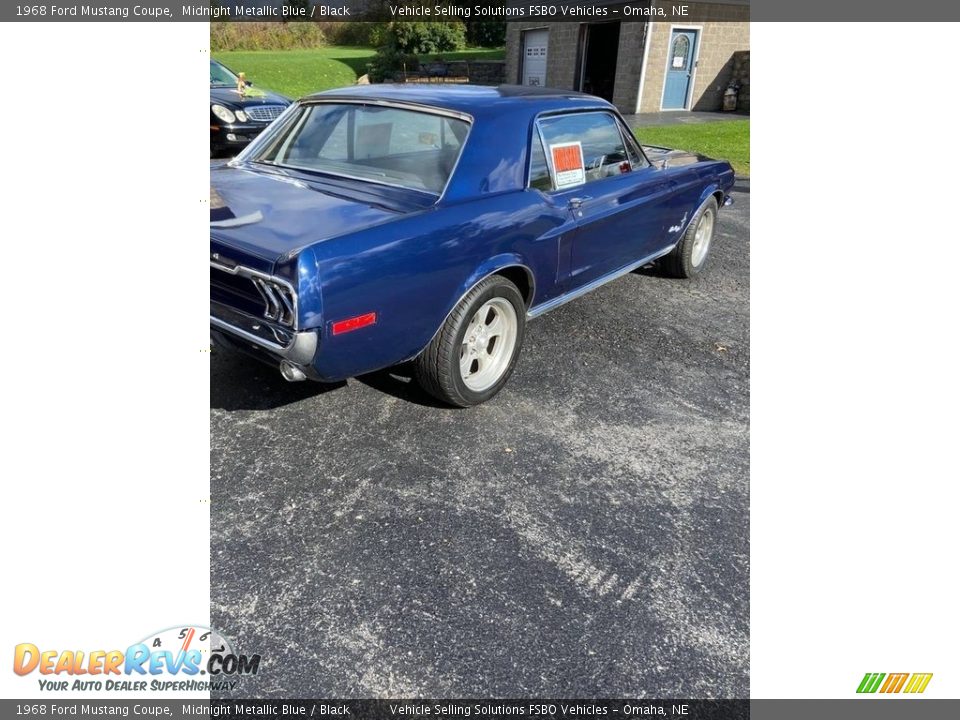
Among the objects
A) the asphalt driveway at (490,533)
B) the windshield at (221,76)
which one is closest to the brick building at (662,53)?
the windshield at (221,76)

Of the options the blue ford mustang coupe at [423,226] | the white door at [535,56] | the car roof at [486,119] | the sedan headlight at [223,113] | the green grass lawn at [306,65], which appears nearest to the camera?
the blue ford mustang coupe at [423,226]

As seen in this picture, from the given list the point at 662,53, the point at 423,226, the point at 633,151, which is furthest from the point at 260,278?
the point at 662,53

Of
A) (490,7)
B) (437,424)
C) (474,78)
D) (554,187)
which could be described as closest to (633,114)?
(474,78)

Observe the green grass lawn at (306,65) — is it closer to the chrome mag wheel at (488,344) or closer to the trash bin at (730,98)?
the trash bin at (730,98)

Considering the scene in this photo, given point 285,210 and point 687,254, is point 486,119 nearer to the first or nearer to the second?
point 285,210

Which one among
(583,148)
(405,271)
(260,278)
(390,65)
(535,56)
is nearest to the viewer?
(260,278)

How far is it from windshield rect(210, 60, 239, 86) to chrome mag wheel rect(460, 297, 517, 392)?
7746mm

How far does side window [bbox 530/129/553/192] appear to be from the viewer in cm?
341

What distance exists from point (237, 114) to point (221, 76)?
172cm

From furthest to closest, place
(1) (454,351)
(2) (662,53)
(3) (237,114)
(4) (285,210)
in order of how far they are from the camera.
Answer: (2) (662,53) < (3) (237,114) < (1) (454,351) < (4) (285,210)

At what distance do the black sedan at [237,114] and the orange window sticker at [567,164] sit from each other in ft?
18.8

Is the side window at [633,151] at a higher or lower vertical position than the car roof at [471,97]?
lower

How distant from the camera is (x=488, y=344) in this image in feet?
11.1

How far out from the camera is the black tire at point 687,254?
510 cm
